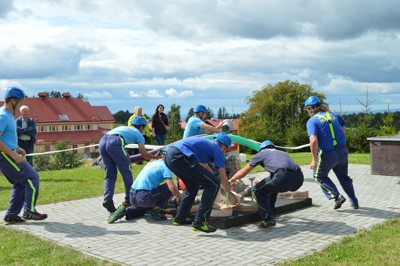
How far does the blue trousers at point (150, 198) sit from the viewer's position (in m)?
8.01

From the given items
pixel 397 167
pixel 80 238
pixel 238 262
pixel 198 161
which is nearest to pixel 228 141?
pixel 198 161

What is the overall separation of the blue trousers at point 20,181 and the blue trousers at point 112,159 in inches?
43.8

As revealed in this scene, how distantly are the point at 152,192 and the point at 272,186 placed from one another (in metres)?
1.88

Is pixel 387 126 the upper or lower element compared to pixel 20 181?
upper

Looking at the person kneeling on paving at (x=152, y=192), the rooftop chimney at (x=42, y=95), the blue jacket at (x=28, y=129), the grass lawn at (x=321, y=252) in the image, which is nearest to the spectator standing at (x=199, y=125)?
the person kneeling on paving at (x=152, y=192)

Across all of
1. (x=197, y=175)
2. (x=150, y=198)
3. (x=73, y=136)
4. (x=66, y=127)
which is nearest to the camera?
(x=197, y=175)

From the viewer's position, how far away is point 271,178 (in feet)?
24.6

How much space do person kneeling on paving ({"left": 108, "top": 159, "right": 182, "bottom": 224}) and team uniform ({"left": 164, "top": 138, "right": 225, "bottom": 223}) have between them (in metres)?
0.79

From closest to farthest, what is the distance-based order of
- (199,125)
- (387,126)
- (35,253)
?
(35,253) → (199,125) → (387,126)

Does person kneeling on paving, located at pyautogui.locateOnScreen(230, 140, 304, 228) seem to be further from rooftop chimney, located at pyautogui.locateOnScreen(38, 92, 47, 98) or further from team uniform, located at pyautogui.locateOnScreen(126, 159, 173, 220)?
rooftop chimney, located at pyautogui.locateOnScreen(38, 92, 47, 98)

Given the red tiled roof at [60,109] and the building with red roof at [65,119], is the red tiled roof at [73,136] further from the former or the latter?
the red tiled roof at [60,109]

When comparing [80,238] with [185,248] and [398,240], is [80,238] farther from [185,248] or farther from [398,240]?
[398,240]

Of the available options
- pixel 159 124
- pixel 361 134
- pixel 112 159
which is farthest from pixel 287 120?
pixel 112 159

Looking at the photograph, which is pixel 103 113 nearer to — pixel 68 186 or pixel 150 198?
pixel 68 186
